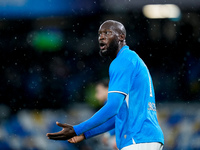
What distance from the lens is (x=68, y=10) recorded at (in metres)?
9.57

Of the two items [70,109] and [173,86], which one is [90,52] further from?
[173,86]

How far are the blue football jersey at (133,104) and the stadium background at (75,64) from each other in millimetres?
5475

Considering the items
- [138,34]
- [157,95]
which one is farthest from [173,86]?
[138,34]

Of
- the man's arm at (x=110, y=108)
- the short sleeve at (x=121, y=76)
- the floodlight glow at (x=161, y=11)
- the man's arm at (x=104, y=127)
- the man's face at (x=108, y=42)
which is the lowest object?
the man's arm at (x=104, y=127)

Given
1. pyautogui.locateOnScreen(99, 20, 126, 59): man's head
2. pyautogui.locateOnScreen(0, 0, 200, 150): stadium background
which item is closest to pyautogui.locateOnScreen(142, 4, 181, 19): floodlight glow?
pyautogui.locateOnScreen(0, 0, 200, 150): stadium background

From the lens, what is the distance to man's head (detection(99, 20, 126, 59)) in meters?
2.80

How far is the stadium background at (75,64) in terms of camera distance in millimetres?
8312

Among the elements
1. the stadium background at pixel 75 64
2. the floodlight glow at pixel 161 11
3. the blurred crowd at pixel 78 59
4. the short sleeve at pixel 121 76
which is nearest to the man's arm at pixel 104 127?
the short sleeve at pixel 121 76

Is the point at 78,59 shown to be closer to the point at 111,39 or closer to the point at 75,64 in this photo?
the point at 75,64

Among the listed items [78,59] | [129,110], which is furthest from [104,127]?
[78,59]

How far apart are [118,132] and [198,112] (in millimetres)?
6066

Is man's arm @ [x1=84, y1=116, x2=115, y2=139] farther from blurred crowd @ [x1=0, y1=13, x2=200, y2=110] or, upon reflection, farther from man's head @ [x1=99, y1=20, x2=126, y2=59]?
blurred crowd @ [x1=0, y1=13, x2=200, y2=110]

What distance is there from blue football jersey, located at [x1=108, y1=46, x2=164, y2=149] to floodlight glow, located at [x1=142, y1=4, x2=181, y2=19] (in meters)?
7.14

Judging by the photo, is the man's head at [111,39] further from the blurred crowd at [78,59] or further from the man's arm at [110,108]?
the blurred crowd at [78,59]
